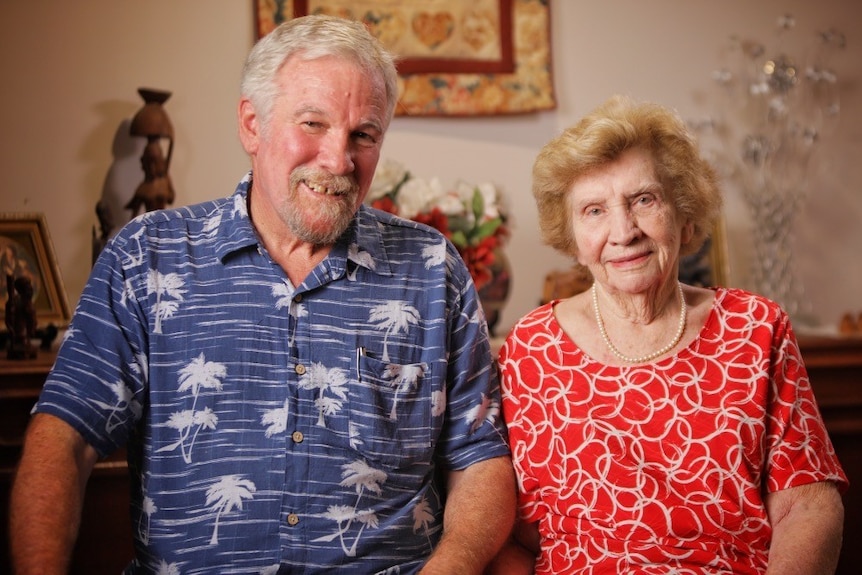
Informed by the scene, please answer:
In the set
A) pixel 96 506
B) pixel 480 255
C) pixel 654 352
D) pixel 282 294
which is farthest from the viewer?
pixel 480 255

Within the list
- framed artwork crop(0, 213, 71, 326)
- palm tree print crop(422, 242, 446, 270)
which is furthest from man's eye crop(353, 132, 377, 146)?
framed artwork crop(0, 213, 71, 326)

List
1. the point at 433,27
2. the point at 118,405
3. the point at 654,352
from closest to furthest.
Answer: the point at 118,405, the point at 654,352, the point at 433,27

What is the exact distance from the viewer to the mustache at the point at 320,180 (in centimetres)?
162

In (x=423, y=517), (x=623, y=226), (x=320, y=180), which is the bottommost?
(x=423, y=517)

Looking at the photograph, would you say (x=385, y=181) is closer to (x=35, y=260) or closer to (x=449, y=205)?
(x=449, y=205)

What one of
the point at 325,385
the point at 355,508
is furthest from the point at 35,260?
the point at 355,508

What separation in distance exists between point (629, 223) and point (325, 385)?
2.06 feet

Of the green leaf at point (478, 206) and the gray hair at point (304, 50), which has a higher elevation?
the gray hair at point (304, 50)

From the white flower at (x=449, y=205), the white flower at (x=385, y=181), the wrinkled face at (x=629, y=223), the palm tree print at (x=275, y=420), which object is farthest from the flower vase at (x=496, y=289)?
the palm tree print at (x=275, y=420)

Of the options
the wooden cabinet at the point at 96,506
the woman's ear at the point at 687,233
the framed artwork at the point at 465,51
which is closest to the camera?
the woman's ear at the point at 687,233

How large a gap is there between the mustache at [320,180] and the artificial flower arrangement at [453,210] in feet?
2.85

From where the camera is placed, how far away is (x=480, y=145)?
2988 millimetres

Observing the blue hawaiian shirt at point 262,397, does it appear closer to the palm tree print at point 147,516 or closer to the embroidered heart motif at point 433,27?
the palm tree print at point 147,516

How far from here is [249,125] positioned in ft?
5.60
